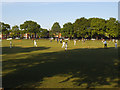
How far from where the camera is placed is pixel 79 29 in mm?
88938

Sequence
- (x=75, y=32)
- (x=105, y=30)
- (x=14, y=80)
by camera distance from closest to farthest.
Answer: (x=14, y=80) → (x=105, y=30) → (x=75, y=32)

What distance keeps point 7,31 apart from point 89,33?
63.0 metres

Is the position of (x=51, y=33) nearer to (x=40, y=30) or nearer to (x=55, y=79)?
(x=40, y=30)

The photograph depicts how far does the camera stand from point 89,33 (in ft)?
278

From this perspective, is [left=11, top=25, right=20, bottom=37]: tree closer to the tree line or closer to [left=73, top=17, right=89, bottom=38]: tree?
the tree line

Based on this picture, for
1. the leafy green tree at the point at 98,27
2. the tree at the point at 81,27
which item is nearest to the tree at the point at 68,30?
the tree at the point at 81,27

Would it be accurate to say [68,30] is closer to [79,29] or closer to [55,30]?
[79,29]

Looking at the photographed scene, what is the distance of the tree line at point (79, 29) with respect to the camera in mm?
77188

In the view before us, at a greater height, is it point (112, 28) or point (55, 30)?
point (55, 30)

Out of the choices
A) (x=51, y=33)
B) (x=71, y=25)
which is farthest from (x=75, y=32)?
(x=51, y=33)

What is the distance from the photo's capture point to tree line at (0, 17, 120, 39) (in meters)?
77.2

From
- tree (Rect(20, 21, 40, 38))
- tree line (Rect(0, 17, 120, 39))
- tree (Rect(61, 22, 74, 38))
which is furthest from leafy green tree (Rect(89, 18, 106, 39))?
tree (Rect(20, 21, 40, 38))

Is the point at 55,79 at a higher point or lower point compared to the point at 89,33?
lower

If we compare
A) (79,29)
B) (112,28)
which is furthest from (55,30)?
(112,28)
